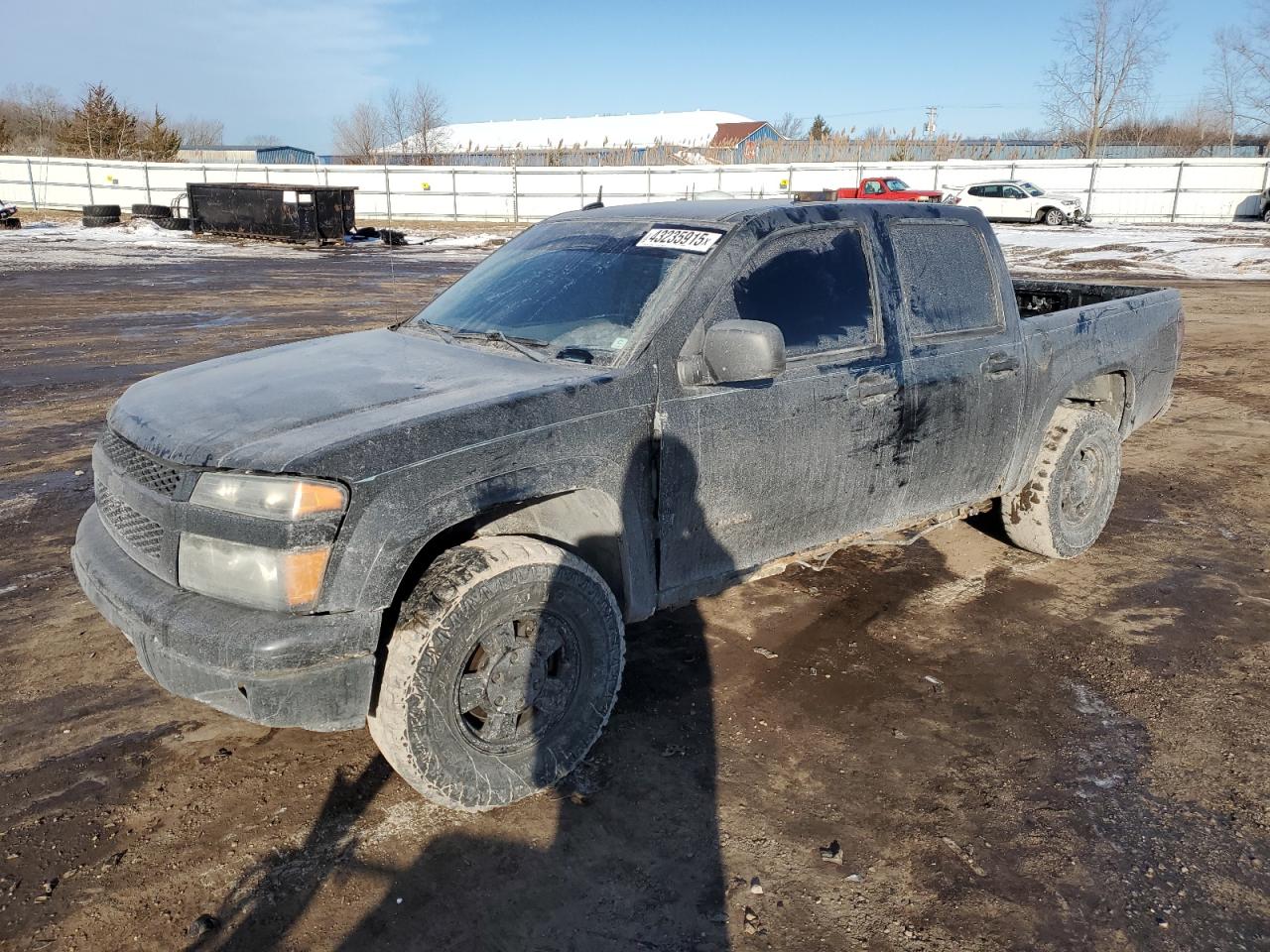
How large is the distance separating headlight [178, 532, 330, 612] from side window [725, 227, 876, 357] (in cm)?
177

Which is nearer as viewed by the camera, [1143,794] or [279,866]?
[279,866]

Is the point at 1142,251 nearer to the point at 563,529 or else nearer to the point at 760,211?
the point at 760,211

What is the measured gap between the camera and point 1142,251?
78.1 ft

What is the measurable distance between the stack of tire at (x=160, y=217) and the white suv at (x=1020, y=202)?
2679cm

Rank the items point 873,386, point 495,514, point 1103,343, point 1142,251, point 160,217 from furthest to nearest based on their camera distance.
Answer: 1. point 160,217
2. point 1142,251
3. point 1103,343
4. point 873,386
5. point 495,514

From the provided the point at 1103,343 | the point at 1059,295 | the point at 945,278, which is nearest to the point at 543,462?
the point at 945,278

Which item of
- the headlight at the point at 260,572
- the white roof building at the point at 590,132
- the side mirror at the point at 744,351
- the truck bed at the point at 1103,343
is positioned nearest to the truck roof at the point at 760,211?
the side mirror at the point at 744,351

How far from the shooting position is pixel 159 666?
2646 millimetres

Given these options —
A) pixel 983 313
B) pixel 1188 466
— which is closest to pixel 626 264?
pixel 983 313

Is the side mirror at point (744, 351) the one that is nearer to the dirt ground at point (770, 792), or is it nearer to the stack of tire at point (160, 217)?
the dirt ground at point (770, 792)

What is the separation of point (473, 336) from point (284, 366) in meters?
0.73

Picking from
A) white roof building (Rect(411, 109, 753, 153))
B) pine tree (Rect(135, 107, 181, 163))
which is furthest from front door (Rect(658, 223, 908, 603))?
white roof building (Rect(411, 109, 753, 153))

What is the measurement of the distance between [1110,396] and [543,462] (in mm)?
4038

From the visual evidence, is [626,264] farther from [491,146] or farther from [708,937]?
[491,146]
